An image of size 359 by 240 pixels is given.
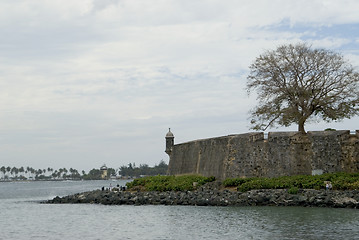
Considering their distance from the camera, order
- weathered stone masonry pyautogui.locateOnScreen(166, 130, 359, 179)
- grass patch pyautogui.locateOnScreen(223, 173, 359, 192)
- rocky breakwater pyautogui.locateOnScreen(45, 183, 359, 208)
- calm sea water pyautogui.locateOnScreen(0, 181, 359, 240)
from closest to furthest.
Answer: calm sea water pyautogui.locateOnScreen(0, 181, 359, 240) < rocky breakwater pyautogui.locateOnScreen(45, 183, 359, 208) < grass patch pyautogui.locateOnScreen(223, 173, 359, 192) < weathered stone masonry pyautogui.locateOnScreen(166, 130, 359, 179)

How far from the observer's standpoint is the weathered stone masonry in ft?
110

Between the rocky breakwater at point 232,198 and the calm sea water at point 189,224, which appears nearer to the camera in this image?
the calm sea water at point 189,224

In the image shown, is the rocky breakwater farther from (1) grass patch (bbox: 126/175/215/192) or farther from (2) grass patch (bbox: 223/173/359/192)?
(1) grass patch (bbox: 126/175/215/192)

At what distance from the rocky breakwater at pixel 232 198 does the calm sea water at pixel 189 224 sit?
90 centimetres

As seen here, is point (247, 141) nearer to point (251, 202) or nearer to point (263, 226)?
point (251, 202)

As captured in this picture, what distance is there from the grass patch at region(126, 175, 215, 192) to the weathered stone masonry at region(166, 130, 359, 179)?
1.24 metres

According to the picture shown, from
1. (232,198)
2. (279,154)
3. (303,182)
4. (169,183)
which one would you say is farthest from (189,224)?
(169,183)

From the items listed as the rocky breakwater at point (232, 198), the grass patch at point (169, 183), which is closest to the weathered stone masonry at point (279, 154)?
the grass patch at point (169, 183)

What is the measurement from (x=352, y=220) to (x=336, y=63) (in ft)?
52.7

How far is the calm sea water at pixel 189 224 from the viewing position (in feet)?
72.9

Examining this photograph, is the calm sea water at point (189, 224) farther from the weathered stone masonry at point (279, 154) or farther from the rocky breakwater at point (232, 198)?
the weathered stone masonry at point (279, 154)

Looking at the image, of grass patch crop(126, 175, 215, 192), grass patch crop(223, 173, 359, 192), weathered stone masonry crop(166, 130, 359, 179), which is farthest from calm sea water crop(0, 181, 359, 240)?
weathered stone masonry crop(166, 130, 359, 179)

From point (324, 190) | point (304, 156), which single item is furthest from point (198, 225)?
point (304, 156)

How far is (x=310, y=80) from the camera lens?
37281mm
